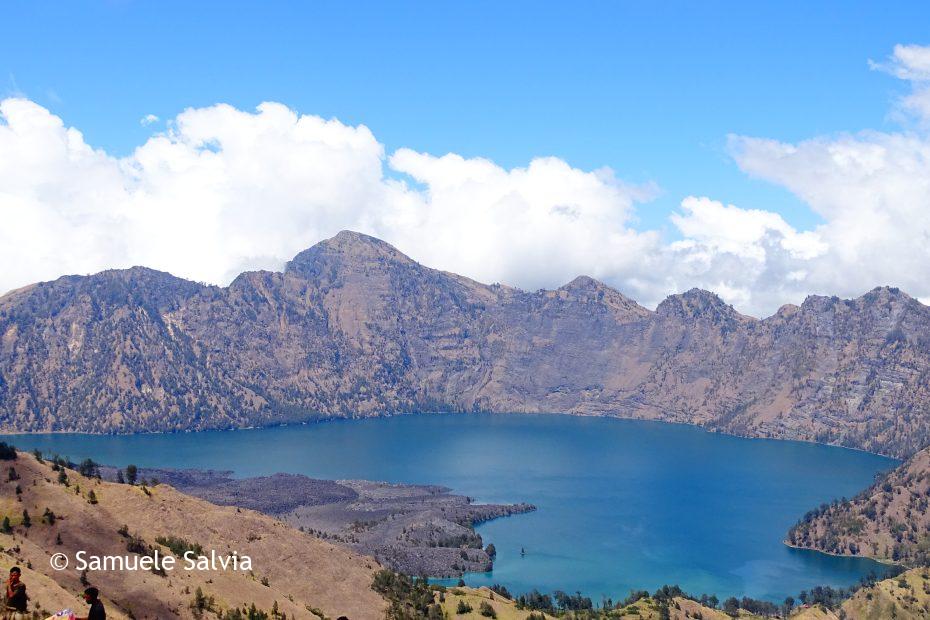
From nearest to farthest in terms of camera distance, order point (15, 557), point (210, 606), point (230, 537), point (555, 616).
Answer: point (15, 557) → point (210, 606) → point (230, 537) → point (555, 616)

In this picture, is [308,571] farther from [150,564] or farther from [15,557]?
[15,557]

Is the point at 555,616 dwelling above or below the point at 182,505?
below

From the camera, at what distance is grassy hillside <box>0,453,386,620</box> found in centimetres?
11444

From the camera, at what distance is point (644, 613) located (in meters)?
191

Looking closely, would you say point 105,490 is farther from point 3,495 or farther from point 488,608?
point 488,608

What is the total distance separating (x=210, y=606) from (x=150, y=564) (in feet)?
47.3

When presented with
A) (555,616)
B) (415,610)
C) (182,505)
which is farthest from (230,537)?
(555,616)

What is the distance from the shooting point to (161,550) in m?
138

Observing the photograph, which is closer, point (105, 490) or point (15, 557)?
point (15, 557)

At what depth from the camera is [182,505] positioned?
16438 centimetres

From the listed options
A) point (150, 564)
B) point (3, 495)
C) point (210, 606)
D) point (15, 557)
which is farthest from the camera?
point (3, 495)

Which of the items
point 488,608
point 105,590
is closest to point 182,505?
point 105,590

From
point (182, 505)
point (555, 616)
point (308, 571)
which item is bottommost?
point (555, 616)

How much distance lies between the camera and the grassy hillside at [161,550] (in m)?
114
